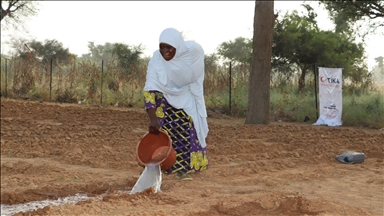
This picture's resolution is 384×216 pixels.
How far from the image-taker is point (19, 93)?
1838cm

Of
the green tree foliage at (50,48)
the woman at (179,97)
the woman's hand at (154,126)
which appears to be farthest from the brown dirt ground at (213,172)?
the green tree foliage at (50,48)

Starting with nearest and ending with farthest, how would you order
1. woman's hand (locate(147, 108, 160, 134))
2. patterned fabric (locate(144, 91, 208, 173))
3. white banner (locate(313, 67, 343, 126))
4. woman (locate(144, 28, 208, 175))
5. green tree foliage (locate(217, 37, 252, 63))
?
woman's hand (locate(147, 108, 160, 134)) → woman (locate(144, 28, 208, 175)) → patterned fabric (locate(144, 91, 208, 173)) → white banner (locate(313, 67, 343, 126)) → green tree foliage (locate(217, 37, 252, 63))

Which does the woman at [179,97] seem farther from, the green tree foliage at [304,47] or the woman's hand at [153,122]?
the green tree foliage at [304,47]

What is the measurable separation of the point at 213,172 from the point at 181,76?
1372mm

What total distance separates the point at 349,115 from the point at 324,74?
1.25m

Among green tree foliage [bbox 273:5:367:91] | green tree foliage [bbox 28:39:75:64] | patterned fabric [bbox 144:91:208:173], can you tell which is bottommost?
patterned fabric [bbox 144:91:208:173]

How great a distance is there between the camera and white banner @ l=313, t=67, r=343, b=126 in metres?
12.5

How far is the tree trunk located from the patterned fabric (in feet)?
21.8

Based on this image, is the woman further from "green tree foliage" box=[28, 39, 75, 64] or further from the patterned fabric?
"green tree foliage" box=[28, 39, 75, 64]

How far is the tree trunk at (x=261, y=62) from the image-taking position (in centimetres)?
1162

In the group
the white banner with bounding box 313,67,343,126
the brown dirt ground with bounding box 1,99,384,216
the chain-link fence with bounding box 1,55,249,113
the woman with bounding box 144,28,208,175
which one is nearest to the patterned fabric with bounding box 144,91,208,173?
the woman with bounding box 144,28,208,175

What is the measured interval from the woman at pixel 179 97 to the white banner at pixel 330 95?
7.65 metres

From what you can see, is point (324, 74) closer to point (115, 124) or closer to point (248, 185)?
point (115, 124)

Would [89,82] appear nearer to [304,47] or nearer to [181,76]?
[304,47]
